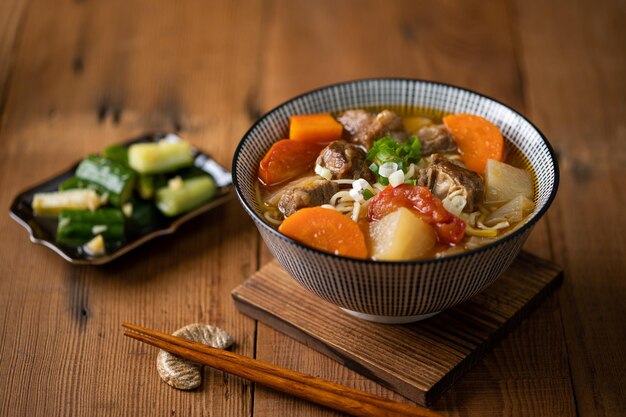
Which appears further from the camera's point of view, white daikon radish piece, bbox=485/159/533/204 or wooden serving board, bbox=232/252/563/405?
white daikon radish piece, bbox=485/159/533/204

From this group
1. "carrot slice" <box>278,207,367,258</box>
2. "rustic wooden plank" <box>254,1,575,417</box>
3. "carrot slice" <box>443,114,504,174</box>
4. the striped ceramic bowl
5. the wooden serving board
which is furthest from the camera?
"rustic wooden plank" <box>254,1,575,417</box>

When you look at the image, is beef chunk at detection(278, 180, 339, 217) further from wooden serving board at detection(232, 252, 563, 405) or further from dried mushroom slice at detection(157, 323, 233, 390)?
dried mushroom slice at detection(157, 323, 233, 390)

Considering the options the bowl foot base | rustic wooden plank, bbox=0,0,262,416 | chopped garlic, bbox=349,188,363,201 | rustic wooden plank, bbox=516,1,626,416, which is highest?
chopped garlic, bbox=349,188,363,201

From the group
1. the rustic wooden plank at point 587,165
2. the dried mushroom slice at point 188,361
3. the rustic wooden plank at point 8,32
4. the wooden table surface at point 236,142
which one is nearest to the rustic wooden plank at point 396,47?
the wooden table surface at point 236,142

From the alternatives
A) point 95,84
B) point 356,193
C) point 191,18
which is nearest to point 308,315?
point 356,193

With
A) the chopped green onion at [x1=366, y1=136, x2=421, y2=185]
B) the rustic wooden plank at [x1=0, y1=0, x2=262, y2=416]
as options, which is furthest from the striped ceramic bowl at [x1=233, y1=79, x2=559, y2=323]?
the rustic wooden plank at [x1=0, y1=0, x2=262, y2=416]

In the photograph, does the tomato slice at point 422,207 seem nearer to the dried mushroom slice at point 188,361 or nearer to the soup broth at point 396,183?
the soup broth at point 396,183

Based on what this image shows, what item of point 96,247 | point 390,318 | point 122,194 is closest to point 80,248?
point 96,247
